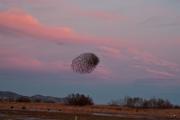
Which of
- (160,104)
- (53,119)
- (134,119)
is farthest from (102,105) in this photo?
(53,119)

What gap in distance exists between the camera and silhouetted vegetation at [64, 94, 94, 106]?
111375 millimetres

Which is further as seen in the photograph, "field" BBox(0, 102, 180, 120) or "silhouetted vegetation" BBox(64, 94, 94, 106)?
"silhouetted vegetation" BBox(64, 94, 94, 106)

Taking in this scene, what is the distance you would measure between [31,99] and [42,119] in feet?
218

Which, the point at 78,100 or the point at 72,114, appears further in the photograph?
the point at 78,100

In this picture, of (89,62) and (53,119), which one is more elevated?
(89,62)

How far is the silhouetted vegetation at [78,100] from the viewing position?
111375mm

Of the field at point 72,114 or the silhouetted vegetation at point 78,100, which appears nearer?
the field at point 72,114

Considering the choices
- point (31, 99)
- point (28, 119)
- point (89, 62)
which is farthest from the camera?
point (31, 99)

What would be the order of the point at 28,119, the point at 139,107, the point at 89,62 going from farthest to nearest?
the point at 139,107, the point at 89,62, the point at 28,119

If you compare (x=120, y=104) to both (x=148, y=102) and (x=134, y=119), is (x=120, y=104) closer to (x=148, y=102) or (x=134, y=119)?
(x=148, y=102)

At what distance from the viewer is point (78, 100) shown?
367 feet

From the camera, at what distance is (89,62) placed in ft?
223

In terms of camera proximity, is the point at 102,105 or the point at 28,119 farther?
the point at 102,105

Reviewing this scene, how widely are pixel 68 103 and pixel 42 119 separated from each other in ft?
175
